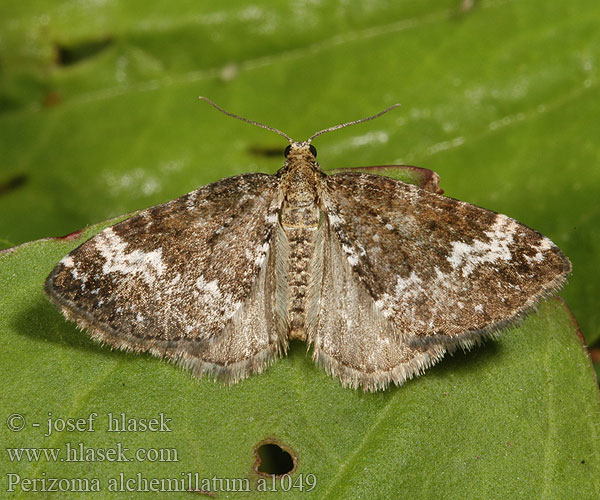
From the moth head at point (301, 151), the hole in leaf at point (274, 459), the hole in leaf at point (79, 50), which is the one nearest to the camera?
the hole in leaf at point (274, 459)

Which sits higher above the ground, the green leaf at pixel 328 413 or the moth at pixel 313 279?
the moth at pixel 313 279

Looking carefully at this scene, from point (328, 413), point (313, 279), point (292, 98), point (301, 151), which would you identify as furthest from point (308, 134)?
point (328, 413)

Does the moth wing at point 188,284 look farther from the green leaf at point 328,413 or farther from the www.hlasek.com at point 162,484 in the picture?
the www.hlasek.com at point 162,484

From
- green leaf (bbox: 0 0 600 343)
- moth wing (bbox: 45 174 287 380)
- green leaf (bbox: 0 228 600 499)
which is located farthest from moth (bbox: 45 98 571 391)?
green leaf (bbox: 0 0 600 343)

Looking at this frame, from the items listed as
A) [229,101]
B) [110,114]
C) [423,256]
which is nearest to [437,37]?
[229,101]

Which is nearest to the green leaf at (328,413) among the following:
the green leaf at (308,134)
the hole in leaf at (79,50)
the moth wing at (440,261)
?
the green leaf at (308,134)

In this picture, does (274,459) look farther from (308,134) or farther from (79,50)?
(79,50)
